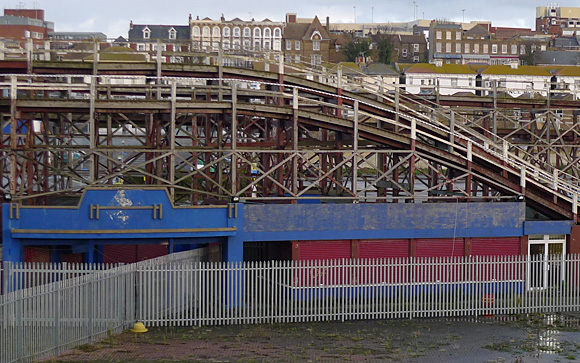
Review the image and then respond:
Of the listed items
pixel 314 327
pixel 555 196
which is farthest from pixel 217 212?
pixel 555 196

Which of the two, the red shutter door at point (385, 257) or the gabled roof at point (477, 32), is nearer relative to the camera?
the red shutter door at point (385, 257)

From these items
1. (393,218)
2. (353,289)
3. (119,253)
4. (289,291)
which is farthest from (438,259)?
(119,253)

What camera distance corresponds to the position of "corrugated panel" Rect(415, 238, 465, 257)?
2766 centimetres

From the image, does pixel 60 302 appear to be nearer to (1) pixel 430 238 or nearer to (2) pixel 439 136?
(1) pixel 430 238

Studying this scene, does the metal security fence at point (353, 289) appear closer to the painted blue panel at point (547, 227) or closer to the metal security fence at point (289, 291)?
the metal security fence at point (289, 291)

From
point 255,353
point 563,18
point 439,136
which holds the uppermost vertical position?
point 563,18

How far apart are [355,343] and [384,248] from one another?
18.7 feet

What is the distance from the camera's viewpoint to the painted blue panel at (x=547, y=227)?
92.7 feet

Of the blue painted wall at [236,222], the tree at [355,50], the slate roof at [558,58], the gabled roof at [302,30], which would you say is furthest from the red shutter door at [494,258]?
the gabled roof at [302,30]

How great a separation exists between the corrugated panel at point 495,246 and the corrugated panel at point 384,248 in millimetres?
2272

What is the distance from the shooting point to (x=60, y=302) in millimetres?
20672

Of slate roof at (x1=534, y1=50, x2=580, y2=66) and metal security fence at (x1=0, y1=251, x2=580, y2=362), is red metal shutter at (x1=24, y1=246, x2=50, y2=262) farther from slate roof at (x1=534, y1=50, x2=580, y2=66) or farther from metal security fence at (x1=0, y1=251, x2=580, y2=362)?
slate roof at (x1=534, y1=50, x2=580, y2=66)

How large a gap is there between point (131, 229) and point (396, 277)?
7596 millimetres

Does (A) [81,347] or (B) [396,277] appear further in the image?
(B) [396,277]
